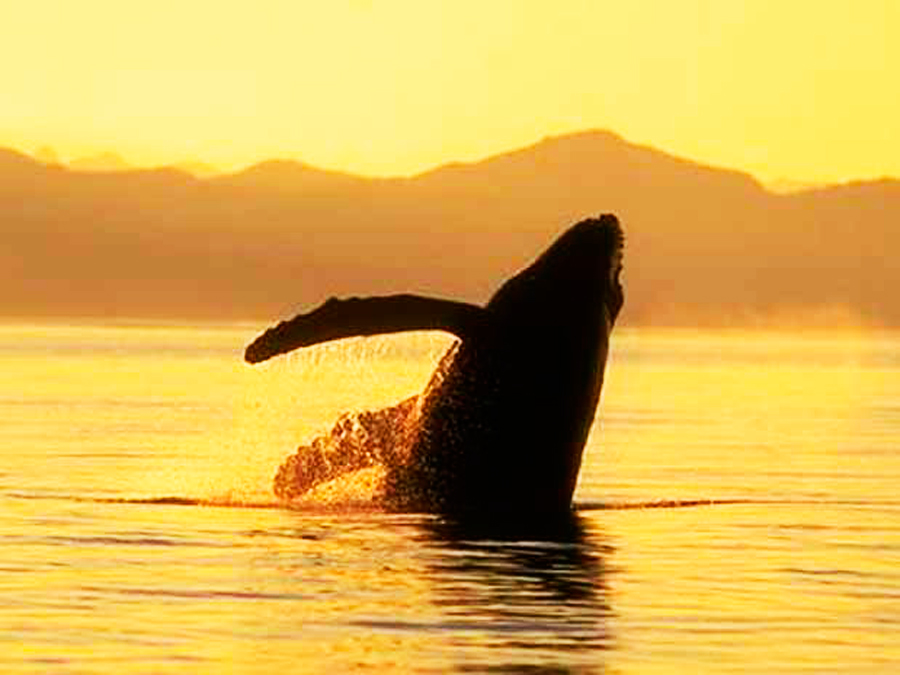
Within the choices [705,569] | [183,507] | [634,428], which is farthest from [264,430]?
[705,569]

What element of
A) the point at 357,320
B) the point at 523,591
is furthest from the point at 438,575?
the point at 357,320

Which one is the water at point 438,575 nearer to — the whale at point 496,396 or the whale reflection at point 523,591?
the whale reflection at point 523,591

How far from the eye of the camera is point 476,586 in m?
27.2

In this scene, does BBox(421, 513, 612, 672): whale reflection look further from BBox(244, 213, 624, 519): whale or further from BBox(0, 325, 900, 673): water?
BBox(244, 213, 624, 519): whale

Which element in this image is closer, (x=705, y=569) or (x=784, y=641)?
(x=784, y=641)

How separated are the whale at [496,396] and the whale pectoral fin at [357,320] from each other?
1cm

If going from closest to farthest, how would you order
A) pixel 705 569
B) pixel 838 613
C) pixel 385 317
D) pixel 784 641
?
pixel 784 641
pixel 838 613
pixel 705 569
pixel 385 317

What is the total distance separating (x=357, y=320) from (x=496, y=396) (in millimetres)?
1769

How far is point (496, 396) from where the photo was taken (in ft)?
107

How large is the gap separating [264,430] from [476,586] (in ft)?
202

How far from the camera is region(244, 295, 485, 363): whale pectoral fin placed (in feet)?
103

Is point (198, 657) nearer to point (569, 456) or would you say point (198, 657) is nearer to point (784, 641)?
point (784, 641)

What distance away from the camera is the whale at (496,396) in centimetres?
3241

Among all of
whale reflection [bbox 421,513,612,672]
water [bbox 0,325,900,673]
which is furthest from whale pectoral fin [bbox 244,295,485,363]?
whale reflection [bbox 421,513,612,672]
